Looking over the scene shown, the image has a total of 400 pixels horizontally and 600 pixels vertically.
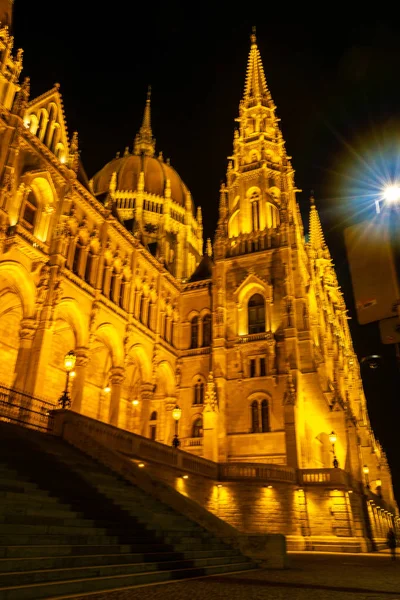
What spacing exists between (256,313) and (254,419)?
8.75 m

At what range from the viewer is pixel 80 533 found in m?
9.94

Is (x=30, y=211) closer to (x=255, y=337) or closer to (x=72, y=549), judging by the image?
(x=255, y=337)

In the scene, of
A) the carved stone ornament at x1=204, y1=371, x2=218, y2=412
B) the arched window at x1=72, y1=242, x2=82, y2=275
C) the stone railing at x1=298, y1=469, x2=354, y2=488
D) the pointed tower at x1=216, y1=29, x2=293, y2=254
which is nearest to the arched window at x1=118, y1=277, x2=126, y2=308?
the arched window at x1=72, y1=242, x2=82, y2=275

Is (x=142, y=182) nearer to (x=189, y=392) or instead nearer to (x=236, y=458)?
(x=189, y=392)

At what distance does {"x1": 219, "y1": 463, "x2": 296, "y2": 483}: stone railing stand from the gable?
70.5 feet

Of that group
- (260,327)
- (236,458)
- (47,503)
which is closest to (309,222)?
(260,327)

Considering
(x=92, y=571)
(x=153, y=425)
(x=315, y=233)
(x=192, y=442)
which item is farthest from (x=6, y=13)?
(x=315, y=233)

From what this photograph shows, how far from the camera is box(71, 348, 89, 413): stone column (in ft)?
84.6

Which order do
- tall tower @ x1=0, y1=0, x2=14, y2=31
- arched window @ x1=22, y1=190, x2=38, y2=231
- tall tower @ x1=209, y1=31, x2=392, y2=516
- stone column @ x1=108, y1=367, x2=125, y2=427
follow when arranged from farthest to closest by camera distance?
tall tower @ x1=209, y1=31, x2=392, y2=516 → tall tower @ x1=0, y1=0, x2=14, y2=31 → stone column @ x1=108, y1=367, x2=125, y2=427 → arched window @ x1=22, y1=190, x2=38, y2=231

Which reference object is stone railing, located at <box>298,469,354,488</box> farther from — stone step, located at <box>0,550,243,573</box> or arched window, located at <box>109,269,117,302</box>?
arched window, located at <box>109,269,117,302</box>

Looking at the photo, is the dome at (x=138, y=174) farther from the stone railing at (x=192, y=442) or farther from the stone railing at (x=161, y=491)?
the stone railing at (x=161, y=491)

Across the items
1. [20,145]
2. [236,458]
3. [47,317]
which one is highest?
[20,145]

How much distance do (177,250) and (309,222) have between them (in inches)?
1037

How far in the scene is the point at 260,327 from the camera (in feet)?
122
